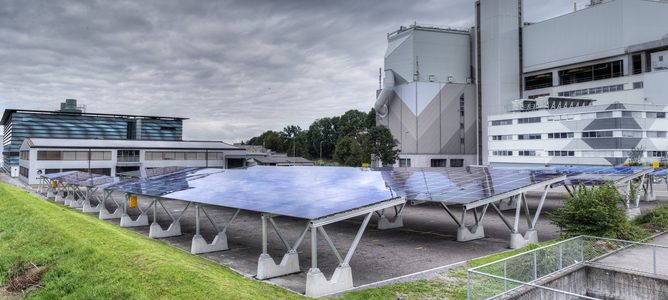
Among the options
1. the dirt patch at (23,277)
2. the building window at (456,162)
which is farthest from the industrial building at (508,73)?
the dirt patch at (23,277)

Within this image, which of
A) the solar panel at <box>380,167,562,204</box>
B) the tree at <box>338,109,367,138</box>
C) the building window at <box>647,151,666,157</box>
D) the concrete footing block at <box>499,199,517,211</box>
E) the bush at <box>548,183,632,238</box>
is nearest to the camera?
the bush at <box>548,183,632,238</box>

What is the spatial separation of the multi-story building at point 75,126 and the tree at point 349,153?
57278mm

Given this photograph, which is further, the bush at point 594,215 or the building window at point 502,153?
the building window at point 502,153

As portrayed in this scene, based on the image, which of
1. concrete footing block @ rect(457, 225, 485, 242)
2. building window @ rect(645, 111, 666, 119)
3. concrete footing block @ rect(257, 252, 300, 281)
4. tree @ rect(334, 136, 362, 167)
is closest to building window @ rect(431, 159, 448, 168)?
tree @ rect(334, 136, 362, 167)

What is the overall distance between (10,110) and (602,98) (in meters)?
140

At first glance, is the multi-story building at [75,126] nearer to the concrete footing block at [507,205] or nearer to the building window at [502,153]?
the building window at [502,153]

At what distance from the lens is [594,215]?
21.0 metres

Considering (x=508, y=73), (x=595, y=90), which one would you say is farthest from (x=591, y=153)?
(x=508, y=73)

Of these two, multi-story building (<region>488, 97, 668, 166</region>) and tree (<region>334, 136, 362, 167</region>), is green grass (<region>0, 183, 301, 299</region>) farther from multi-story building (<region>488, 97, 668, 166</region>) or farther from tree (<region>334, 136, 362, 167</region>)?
tree (<region>334, 136, 362, 167</region>)

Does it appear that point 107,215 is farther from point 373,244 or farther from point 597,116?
point 597,116

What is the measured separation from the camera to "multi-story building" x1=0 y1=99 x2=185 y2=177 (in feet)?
371

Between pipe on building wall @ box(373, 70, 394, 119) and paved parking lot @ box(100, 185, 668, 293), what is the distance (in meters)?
77.2

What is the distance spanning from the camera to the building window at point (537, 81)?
338 feet

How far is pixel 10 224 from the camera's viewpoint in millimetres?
25172
